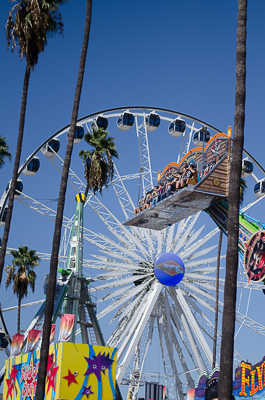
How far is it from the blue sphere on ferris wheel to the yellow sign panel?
10011 mm

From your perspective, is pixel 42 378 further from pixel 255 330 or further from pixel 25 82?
pixel 255 330

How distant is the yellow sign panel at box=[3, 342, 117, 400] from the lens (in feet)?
77.4

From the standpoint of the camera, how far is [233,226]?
13.4 metres

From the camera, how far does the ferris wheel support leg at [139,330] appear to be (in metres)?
33.0

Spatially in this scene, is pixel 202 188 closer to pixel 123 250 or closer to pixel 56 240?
pixel 56 240

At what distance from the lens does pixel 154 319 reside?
3753 centimetres

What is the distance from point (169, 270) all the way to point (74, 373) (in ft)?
42.2

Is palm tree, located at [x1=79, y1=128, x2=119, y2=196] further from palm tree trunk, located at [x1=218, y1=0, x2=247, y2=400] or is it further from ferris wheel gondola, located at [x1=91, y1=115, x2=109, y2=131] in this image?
palm tree trunk, located at [x1=218, y1=0, x2=247, y2=400]

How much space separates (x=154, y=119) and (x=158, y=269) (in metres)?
11.5

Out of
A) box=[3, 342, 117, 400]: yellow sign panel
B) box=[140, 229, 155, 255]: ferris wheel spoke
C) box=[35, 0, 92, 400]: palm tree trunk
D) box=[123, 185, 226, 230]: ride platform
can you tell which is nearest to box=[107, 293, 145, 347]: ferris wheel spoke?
box=[140, 229, 155, 255]: ferris wheel spoke

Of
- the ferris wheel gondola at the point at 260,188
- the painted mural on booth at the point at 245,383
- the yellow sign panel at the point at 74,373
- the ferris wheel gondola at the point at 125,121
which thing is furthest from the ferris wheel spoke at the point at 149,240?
the painted mural on booth at the point at 245,383

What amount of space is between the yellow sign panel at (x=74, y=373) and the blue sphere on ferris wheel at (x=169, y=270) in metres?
10.0

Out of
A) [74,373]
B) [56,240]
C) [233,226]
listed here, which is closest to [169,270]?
[74,373]

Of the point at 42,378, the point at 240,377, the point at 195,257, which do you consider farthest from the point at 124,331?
the point at 42,378
